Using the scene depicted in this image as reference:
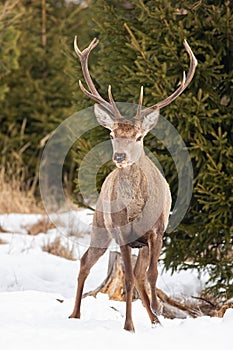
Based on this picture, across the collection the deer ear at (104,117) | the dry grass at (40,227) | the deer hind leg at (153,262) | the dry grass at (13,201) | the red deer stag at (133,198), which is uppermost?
the deer ear at (104,117)

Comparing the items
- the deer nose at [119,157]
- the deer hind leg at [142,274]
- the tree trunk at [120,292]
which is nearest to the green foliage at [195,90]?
the tree trunk at [120,292]

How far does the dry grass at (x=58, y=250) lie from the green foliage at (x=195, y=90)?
204 cm

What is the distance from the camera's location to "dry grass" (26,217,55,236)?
9.46 m

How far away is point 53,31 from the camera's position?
40.8ft

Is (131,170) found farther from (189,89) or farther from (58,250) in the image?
(58,250)

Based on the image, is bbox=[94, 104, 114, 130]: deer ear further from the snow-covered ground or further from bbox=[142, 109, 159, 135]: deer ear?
the snow-covered ground

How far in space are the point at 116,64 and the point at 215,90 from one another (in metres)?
0.99

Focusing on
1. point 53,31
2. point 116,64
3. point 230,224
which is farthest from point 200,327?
point 53,31

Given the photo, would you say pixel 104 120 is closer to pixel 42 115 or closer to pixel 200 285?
pixel 200 285

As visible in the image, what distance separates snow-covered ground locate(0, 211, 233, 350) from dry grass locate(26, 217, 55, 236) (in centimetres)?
75

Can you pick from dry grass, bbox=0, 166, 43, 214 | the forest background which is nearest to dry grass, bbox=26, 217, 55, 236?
dry grass, bbox=0, 166, 43, 214

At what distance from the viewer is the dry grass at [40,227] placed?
31.0ft

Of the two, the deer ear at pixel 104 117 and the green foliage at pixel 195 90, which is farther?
the green foliage at pixel 195 90

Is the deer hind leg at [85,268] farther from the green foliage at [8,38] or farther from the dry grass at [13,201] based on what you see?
the green foliage at [8,38]
